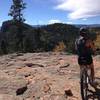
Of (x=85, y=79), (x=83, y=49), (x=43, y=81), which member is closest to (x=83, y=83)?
(x=85, y=79)

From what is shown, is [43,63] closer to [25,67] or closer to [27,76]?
[25,67]

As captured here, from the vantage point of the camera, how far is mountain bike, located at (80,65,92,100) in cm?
986

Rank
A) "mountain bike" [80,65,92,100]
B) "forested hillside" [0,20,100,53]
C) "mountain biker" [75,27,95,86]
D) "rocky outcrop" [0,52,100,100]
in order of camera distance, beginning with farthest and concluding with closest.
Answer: "forested hillside" [0,20,100,53], "rocky outcrop" [0,52,100,100], "mountain bike" [80,65,92,100], "mountain biker" [75,27,95,86]

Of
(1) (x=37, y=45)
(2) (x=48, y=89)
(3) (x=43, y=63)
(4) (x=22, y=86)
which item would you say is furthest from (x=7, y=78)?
(1) (x=37, y=45)

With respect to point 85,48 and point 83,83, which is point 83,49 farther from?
point 83,83

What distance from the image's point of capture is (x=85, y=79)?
393 inches

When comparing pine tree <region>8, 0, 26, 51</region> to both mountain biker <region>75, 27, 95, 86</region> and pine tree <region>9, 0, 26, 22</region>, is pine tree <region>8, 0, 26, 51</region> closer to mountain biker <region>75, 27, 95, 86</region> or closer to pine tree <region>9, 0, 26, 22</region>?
pine tree <region>9, 0, 26, 22</region>

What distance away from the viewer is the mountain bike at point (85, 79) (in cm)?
986

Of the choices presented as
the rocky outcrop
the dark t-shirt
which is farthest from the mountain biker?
the rocky outcrop

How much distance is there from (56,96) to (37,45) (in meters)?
67.4

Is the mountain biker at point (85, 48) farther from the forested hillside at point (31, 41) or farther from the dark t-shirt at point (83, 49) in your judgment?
the forested hillside at point (31, 41)

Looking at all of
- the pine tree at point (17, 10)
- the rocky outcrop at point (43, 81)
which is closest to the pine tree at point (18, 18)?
the pine tree at point (17, 10)

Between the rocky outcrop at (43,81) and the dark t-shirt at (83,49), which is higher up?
the dark t-shirt at (83,49)

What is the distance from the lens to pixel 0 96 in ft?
37.2
